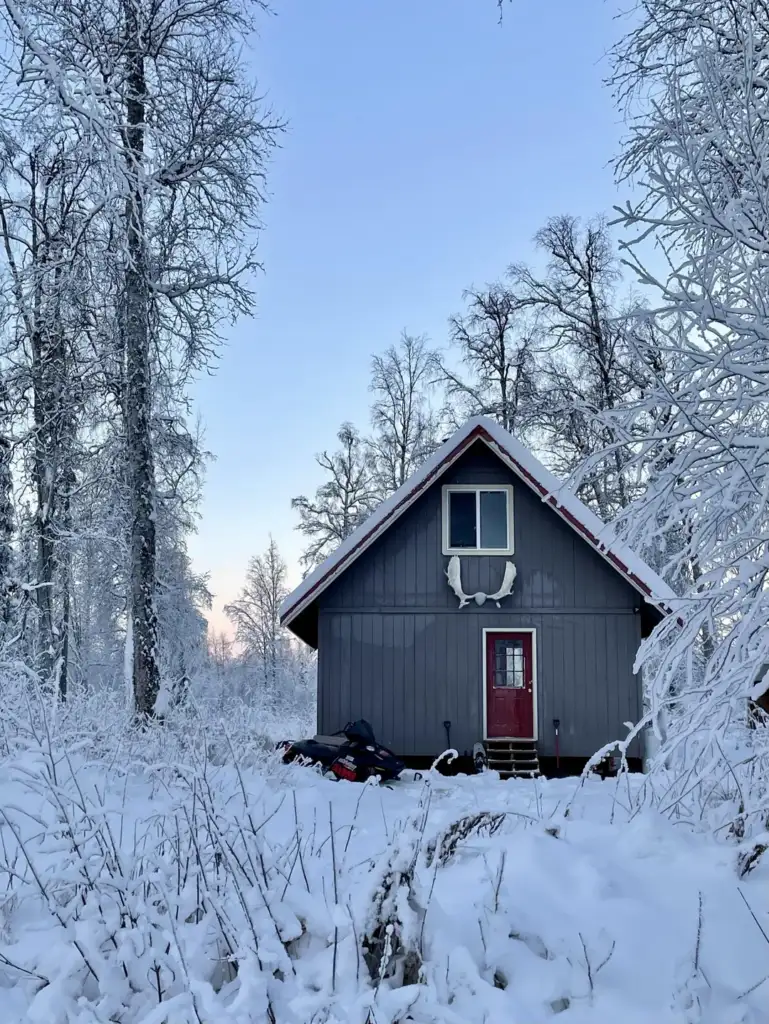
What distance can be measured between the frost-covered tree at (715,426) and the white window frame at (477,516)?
8113 millimetres

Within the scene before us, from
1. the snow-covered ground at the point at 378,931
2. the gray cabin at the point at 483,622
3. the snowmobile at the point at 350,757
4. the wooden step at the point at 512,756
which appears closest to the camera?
the snow-covered ground at the point at 378,931

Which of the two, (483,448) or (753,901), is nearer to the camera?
(753,901)

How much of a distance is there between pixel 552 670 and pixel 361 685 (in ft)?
9.93

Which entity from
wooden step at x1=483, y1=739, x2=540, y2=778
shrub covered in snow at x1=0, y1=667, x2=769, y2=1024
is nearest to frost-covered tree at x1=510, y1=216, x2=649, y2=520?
wooden step at x1=483, y1=739, x2=540, y2=778

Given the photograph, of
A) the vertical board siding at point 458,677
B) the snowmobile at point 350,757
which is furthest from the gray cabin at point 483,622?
the snowmobile at point 350,757

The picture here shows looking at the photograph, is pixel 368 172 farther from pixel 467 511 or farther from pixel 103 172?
pixel 103 172

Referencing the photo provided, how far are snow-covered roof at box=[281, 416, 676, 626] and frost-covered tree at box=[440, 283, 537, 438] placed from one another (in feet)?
25.9

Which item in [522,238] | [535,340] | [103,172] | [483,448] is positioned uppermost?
[522,238]

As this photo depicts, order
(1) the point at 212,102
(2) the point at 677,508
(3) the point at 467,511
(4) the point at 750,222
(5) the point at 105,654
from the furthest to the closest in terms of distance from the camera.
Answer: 1. (5) the point at 105,654
2. (3) the point at 467,511
3. (1) the point at 212,102
4. (4) the point at 750,222
5. (2) the point at 677,508

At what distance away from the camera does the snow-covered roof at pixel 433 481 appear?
497 inches

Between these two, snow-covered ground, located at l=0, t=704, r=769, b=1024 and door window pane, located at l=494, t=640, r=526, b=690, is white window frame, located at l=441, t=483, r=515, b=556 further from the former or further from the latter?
snow-covered ground, located at l=0, t=704, r=769, b=1024

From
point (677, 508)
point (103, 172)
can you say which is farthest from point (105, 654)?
point (677, 508)

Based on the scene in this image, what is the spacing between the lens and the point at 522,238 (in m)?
20.5

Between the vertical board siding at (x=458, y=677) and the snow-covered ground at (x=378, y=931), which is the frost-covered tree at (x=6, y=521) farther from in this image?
the snow-covered ground at (x=378, y=931)
